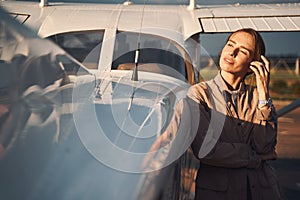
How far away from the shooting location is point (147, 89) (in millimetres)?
2174

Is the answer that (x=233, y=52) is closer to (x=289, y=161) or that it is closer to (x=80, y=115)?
(x=80, y=115)

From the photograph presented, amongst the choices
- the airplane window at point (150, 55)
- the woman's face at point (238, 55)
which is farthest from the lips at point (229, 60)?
the airplane window at point (150, 55)

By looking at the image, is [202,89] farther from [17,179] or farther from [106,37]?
[17,179]

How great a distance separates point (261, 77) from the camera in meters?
2.02

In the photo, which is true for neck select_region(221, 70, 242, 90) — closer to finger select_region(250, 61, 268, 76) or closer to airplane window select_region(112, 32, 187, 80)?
finger select_region(250, 61, 268, 76)

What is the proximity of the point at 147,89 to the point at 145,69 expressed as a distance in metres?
0.45

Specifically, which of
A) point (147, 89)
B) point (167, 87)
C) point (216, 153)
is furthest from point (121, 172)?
point (167, 87)

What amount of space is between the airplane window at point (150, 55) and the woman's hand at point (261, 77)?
709 mm

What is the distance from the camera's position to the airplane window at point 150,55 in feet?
8.11

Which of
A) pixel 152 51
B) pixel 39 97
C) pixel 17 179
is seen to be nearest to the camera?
pixel 17 179

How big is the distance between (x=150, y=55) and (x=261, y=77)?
0.89 metres

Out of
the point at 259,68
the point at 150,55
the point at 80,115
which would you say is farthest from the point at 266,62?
the point at 80,115

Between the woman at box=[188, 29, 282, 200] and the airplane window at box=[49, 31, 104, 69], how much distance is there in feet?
1.69

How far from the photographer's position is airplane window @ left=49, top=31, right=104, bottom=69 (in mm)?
1924
